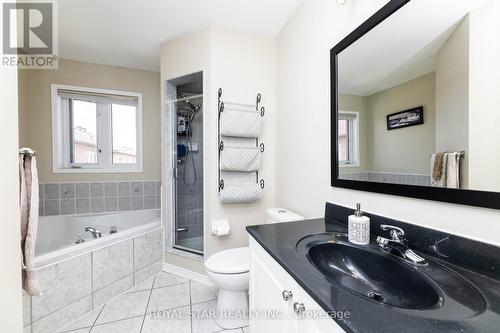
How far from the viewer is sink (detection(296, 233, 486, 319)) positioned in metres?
0.55

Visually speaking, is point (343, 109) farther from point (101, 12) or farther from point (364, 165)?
point (101, 12)

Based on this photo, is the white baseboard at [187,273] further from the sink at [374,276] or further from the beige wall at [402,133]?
the beige wall at [402,133]

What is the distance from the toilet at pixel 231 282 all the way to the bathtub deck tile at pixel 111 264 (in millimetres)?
934

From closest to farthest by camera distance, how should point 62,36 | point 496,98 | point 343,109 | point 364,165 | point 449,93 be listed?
point 496,98, point 449,93, point 364,165, point 343,109, point 62,36

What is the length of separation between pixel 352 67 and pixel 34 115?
3304mm

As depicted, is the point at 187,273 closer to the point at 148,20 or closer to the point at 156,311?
the point at 156,311

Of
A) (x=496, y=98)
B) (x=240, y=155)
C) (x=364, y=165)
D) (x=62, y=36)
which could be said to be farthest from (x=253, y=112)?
(x=62, y=36)

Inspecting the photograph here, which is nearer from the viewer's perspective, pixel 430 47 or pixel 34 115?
pixel 430 47

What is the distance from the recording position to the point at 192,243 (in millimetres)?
2305

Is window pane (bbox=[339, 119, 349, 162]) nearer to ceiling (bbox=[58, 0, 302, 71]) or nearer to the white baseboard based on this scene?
ceiling (bbox=[58, 0, 302, 71])

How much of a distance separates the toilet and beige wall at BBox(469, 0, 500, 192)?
1.07 m

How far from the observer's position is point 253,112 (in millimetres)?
1942

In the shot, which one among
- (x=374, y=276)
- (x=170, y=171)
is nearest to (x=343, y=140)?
(x=374, y=276)

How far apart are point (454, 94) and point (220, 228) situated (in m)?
1.71
